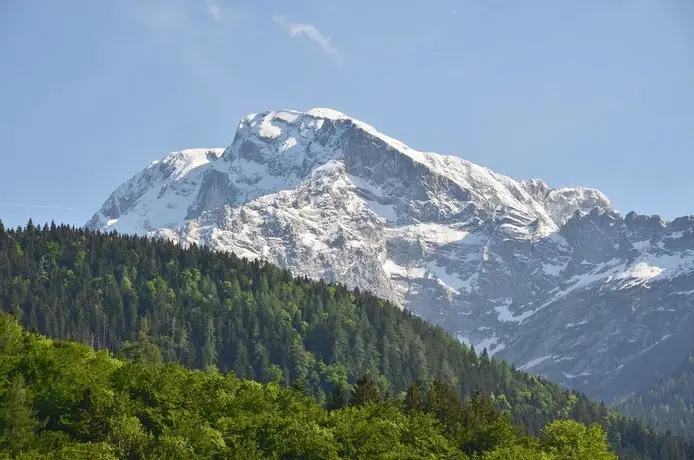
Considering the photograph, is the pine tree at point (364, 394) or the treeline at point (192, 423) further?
the pine tree at point (364, 394)

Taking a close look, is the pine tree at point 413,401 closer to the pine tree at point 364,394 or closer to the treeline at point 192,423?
the pine tree at point 364,394

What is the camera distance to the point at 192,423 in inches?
4542

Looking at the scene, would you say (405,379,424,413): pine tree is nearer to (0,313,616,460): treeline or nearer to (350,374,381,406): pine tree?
(350,374,381,406): pine tree

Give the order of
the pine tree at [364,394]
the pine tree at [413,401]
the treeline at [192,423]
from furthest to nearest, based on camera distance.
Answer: the pine tree at [413,401] → the pine tree at [364,394] → the treeline at [192,423]

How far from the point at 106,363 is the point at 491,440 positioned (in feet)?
159

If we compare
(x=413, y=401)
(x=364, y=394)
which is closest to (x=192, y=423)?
(x=364, y=394)

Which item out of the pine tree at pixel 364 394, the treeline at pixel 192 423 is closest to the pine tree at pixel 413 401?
the pine tree at pixel 364 394

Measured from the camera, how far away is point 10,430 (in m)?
106

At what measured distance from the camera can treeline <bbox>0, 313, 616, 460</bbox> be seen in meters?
108

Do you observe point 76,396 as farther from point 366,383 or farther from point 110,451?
point 366,383

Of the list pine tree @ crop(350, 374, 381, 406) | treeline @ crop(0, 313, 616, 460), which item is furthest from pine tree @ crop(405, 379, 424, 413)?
treeline @ crop(0, 313, 616, 460)

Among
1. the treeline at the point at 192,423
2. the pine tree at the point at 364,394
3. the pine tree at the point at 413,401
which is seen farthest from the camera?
the pine tree at the point at 413,401

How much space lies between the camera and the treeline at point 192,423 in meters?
108

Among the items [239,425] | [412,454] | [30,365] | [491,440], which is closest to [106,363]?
[30,365]
